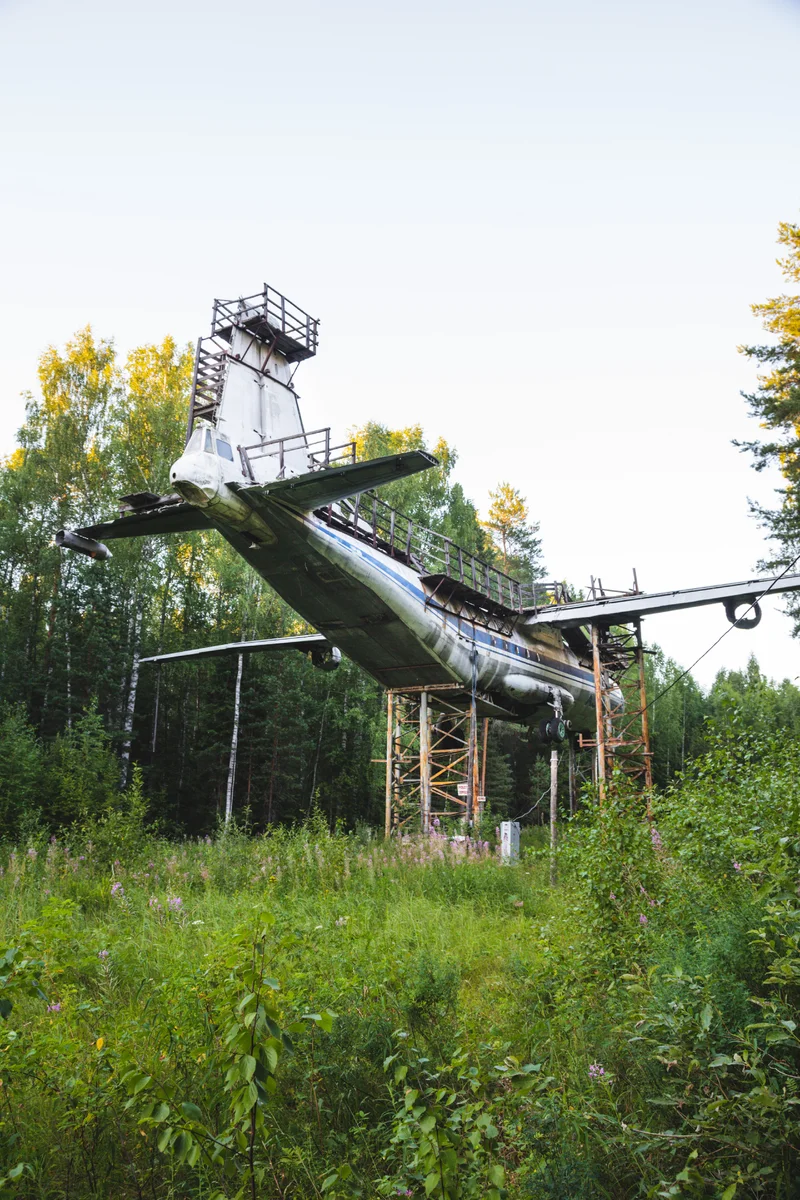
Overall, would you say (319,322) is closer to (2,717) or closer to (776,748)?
(776,748)

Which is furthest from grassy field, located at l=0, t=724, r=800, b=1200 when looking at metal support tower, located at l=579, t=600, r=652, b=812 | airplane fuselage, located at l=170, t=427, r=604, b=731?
metal support tower, located at l=579, t=600, r=652, b=812

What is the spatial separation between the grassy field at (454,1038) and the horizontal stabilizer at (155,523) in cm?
665

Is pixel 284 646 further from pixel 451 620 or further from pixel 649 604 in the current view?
pixel 649 604

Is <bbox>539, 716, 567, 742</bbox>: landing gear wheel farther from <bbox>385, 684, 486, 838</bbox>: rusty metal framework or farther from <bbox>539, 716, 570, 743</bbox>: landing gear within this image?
<bbox>385, 684, 486, 838</bbox>: rusty metal framework

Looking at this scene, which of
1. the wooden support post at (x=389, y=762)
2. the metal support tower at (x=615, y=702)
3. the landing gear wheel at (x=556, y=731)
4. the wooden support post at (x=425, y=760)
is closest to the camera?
the wooden support post at (x=425, y=760)

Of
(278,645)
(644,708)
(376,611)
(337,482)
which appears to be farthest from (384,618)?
(644,708)

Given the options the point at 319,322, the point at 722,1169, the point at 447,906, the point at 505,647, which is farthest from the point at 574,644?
the point at 722,1169

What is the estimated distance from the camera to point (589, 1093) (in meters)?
4.11

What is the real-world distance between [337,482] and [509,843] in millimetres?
5997

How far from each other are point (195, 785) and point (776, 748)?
27.0 metres

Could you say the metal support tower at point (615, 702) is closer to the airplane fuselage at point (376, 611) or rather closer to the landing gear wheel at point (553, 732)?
the landing gear wheel at point (553, 732)

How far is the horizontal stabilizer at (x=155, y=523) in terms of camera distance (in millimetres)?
12617

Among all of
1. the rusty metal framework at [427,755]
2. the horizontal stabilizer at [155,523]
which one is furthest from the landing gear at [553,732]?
the horizontal stabilizer at [155,523]

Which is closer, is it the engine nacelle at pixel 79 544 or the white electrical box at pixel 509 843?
the white electrical box at pixel 509 843
